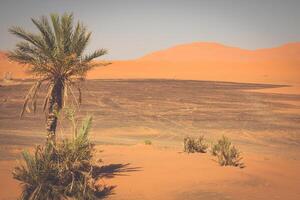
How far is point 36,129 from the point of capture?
869 inches

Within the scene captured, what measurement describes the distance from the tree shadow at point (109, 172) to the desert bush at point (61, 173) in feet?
0.36

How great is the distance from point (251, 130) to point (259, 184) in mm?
12670

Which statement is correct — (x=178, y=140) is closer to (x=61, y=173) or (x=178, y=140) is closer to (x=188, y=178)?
(x=188, y=178)

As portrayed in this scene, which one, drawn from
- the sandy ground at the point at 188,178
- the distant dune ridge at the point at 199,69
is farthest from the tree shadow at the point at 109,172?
the distant dune ridge at the point at 199,69

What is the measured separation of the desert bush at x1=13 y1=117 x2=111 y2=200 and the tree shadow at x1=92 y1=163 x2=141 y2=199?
108mm

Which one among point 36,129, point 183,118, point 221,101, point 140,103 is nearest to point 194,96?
point 221,101

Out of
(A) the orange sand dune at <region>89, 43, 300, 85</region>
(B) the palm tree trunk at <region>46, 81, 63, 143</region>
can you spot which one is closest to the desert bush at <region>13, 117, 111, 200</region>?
(B) the palm tree trunk at <region>46, 81, 63, 143</region>

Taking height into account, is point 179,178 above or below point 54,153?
below

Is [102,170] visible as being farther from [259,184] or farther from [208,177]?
[259,184]

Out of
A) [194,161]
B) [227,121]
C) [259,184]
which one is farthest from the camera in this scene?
[227,121]

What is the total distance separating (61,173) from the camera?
968 cm

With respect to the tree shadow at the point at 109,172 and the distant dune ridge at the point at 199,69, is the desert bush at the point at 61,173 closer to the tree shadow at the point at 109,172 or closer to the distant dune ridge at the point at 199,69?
the tree shadow at the point at 109,172

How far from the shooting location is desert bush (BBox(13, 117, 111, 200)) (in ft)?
30.4

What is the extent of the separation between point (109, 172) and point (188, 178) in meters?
2.15
